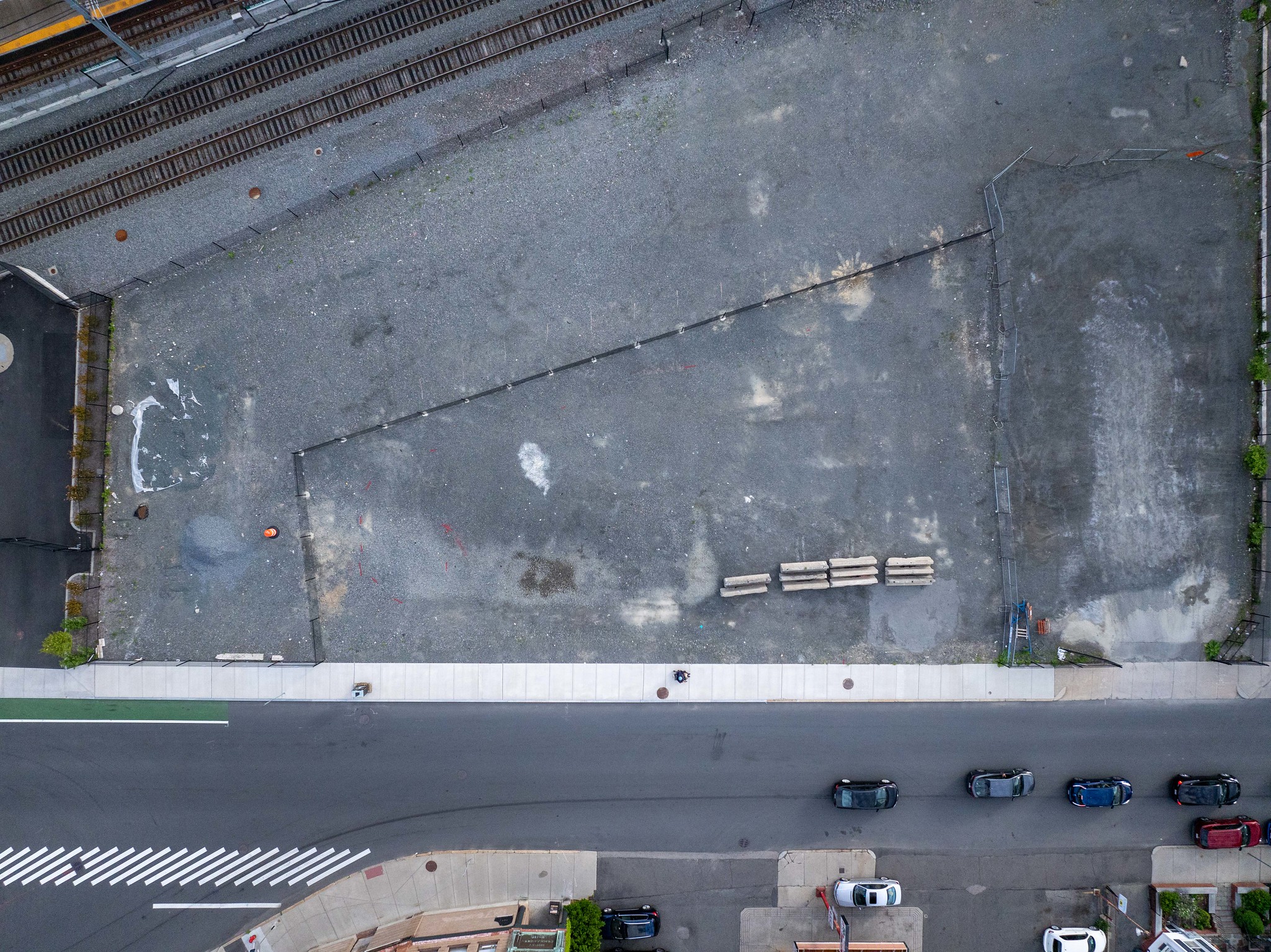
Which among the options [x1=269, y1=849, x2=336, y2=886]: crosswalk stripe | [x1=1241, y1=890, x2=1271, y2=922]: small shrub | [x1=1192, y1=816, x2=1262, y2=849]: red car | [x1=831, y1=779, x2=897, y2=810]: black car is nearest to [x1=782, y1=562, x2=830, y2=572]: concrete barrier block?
[x1=831, y1=779, x2=897, y2=810]: black car

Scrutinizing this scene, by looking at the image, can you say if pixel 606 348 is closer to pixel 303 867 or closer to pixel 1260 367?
pixel 303 867

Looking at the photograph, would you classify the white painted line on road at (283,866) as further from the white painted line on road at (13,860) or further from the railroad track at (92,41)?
the railroad track at (92,41)

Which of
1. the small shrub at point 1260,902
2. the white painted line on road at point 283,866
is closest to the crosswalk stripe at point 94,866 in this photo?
the white painted line on road at point 283,866

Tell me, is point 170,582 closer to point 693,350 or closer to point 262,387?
point 262,387

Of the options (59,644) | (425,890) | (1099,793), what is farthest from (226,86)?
(1099,793)

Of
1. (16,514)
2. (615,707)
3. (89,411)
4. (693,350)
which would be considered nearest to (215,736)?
(16,514)

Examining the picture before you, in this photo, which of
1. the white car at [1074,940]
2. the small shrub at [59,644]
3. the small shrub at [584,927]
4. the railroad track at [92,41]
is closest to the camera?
the small shrub at [59,644]

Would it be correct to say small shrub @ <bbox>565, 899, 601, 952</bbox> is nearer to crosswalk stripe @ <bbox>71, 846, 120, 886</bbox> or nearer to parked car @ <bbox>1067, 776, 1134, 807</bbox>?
crosswalk stripe @ <bbox>71, 846, 120, 886</bbox>
